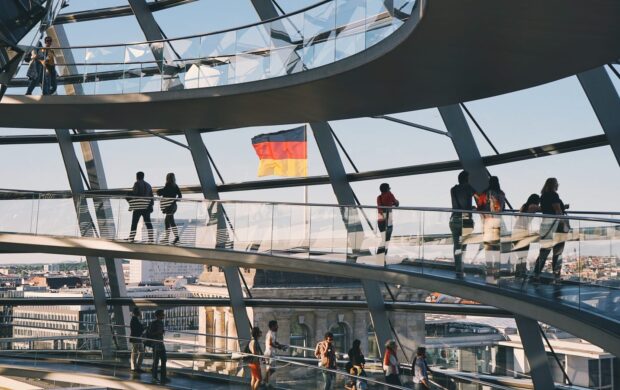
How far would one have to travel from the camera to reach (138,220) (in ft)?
71.6

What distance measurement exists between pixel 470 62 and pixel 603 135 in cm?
508

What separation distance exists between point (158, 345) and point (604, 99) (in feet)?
39.5

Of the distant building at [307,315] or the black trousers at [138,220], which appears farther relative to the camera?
the distant building at [307,315]

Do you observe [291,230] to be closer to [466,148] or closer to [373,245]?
[373,245]

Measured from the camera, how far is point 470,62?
13.1 m

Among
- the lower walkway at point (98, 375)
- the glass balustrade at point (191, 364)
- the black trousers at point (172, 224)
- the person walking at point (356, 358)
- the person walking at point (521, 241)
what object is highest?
the black trousers at point (172, 224)

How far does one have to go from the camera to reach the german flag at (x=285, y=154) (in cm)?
2317

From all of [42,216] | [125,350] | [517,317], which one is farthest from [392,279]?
[42,216]

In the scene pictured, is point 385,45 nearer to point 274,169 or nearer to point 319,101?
point 319,101

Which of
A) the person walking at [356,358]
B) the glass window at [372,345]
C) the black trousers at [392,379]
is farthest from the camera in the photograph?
the glass window at [372,345]

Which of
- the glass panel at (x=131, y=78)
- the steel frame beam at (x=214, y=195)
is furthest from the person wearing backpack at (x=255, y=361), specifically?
the glass panel at (x=131, y=78)

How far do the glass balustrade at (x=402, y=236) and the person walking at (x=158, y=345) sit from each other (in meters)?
2.09

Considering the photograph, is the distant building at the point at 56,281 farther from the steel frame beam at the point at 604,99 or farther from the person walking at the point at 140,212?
the steel frame beam at the point at 604,99

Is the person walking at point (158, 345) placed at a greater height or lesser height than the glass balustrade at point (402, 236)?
lesser
